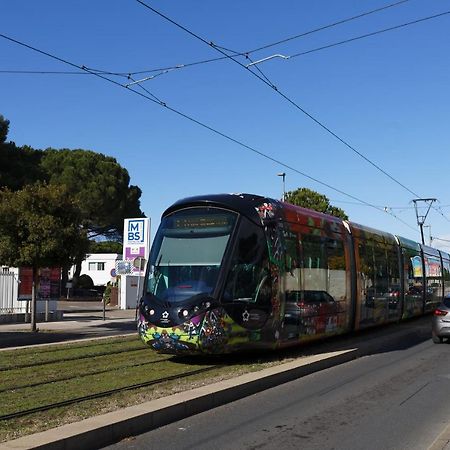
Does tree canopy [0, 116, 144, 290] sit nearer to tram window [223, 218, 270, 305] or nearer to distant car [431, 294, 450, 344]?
tram window [223, 218, 270, 305]

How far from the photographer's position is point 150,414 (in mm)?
6984

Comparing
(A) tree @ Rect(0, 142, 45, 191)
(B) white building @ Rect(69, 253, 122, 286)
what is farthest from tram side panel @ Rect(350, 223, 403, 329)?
(B) white building @ Rect(69, 253, 122, 286)

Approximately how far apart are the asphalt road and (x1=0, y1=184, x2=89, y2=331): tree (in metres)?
11.3

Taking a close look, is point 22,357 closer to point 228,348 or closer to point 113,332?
point 228,348

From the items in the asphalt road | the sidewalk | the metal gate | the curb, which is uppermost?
the metal gate

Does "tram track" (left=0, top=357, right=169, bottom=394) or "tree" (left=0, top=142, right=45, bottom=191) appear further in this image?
"tree" (left=0, top=142, right=45, bottom=191)

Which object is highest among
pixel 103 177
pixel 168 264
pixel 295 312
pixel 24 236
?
pixel 103 177

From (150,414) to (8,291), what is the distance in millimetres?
19986

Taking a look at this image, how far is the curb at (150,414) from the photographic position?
5.76 meters

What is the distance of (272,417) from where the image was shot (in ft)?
25.2

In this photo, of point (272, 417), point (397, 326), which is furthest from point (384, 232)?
point (272, 417)

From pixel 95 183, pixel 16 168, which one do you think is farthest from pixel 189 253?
pixel 95 183

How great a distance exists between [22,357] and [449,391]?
857 centimetres

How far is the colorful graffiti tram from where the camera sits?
1091 centimetres
